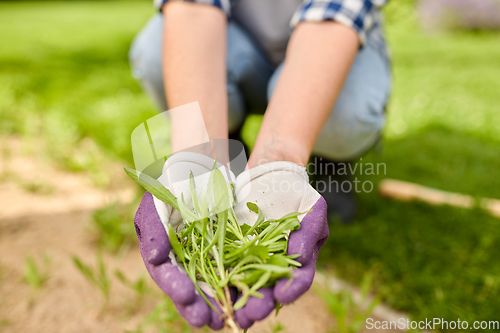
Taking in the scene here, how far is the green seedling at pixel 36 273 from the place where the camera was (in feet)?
3.85

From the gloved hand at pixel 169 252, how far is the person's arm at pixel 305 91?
22cm

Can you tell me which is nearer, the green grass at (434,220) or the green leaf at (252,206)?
the green leaf at (252,206)

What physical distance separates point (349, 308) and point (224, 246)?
0.64 meters

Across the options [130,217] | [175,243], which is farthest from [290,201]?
[130,217]

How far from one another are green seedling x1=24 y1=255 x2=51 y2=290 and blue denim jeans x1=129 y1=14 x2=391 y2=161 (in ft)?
2.59

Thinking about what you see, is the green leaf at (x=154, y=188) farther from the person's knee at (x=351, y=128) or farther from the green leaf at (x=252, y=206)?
the person's knee at (x=351, y=128)

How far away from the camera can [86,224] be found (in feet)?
5.14

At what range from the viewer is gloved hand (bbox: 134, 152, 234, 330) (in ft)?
2.14

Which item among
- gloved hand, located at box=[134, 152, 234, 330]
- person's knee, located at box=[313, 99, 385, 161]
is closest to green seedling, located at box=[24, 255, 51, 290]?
gloved hand, located at box=[134, 152, 234, 330]

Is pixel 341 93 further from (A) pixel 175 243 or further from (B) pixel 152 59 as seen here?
(A) pixel 175 243

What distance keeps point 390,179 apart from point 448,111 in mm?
1430

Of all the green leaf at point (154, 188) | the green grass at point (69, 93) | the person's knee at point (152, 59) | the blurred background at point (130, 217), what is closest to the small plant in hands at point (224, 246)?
the green leaf at point (154, 188)

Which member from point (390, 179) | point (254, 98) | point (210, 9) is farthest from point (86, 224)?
point (390, 179)

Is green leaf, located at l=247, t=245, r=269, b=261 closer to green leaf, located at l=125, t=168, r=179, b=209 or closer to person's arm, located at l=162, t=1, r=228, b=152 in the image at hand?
green leaf, located at l=125, t=168, r=179, b=209
